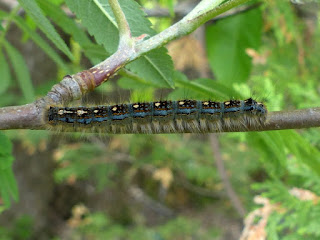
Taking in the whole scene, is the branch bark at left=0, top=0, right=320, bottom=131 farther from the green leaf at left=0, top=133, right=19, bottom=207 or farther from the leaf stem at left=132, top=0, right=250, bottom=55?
the green leaf at left=0, top=133, right=19, bottom=207

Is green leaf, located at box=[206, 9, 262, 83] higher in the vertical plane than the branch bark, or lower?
higher

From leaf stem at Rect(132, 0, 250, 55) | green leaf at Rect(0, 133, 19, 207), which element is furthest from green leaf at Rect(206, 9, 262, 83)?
green leaf at Rect(0, 133, 19, 207)

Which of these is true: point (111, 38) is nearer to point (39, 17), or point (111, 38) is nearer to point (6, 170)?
point (39, 17)

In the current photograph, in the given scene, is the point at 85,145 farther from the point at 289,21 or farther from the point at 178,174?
the point at 289,21

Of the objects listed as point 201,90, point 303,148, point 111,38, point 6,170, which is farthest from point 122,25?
point 303,148

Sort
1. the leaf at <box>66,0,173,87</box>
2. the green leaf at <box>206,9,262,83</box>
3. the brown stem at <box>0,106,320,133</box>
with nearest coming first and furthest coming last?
the brown stem at <box>0,106,320,133</box> < the leaf at <box>66,0,173,87</box> < the green leaf at <box>206,9,262,83</box>

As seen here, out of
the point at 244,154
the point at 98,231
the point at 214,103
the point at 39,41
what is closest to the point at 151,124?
the point at 214,103

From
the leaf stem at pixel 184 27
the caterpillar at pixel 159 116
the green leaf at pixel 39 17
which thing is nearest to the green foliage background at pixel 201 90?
the green leaf at pixel 39 17
